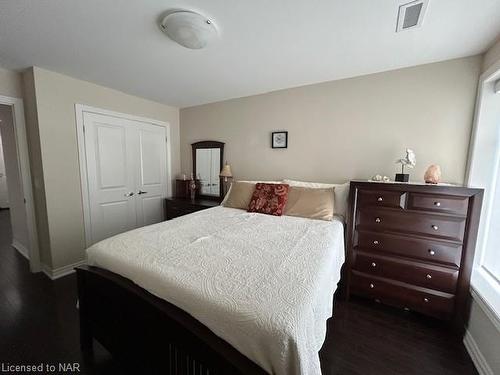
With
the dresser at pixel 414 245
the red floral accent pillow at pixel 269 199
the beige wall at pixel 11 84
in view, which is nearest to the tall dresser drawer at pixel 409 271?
the dresser at pixel 414 245

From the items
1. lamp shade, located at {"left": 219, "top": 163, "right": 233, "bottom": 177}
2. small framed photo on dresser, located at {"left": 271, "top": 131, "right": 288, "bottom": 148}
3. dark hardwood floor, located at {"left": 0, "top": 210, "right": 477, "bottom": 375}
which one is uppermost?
small framed photo on dresser, located at {"left": 271, "top": 131, "right": 288, "bottom": 148}

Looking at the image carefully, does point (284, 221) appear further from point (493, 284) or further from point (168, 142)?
point (168, 142)

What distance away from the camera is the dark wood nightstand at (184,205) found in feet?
9.89

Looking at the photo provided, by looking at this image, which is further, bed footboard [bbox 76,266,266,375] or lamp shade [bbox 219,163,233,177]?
lamp shade [bbox 219,163,233,177]

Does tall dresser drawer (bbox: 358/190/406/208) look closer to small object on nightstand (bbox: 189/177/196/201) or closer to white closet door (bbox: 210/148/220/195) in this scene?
white closet door (bbox: 210/148/220/195)

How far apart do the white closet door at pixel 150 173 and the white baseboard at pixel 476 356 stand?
12.5 feet

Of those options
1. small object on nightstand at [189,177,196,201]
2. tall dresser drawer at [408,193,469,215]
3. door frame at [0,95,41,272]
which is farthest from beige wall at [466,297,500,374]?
door frame at [0,95,41,272]

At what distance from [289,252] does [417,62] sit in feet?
7.28

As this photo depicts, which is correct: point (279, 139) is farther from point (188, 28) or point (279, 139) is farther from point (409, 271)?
point (409, 271)

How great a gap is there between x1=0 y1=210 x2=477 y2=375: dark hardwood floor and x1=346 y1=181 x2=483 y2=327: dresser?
0.50ft

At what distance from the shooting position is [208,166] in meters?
3.48

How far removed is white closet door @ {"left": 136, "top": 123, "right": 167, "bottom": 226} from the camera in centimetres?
320

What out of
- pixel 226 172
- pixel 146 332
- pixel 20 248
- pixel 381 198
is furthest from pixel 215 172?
pixel 20 248

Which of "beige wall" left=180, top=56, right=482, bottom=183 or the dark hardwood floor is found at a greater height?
"beige wall" left=180, top=56, right=482, bottom=183
